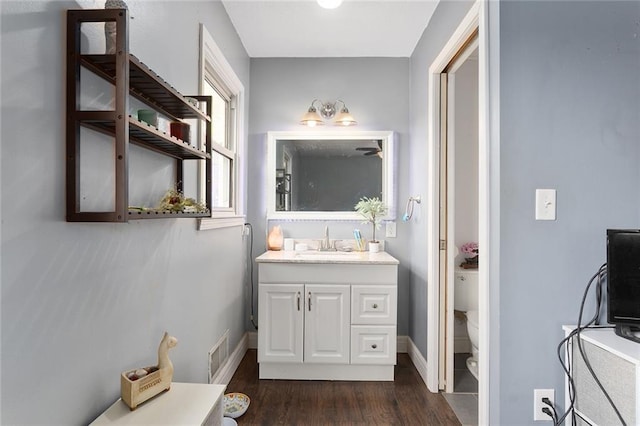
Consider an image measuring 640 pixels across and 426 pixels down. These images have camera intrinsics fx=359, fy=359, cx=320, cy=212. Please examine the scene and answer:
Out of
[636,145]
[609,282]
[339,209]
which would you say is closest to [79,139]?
[609,282]

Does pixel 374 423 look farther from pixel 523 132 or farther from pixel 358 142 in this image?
pixel 358 142

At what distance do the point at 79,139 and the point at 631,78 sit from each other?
6.92 ft

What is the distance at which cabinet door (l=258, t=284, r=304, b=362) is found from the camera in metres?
2.47

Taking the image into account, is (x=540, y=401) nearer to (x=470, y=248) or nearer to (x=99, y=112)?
(x=470, y=248)

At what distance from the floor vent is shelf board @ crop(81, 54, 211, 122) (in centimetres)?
138

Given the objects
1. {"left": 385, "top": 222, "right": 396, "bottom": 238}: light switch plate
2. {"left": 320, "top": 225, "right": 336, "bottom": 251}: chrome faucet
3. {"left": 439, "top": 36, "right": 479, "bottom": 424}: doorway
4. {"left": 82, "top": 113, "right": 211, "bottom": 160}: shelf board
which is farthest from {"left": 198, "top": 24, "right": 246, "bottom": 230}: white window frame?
{"left": 439, "top": 36, "right": 479, "bottom": 424}: doorway

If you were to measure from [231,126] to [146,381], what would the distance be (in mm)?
2079

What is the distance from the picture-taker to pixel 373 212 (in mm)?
2967

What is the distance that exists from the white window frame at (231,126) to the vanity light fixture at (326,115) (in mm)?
555

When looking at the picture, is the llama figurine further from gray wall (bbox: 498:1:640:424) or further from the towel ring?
the towel ring

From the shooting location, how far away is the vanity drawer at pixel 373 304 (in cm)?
247

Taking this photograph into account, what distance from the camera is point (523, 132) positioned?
4.99ft

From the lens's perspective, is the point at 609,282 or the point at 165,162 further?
the point at 165,162

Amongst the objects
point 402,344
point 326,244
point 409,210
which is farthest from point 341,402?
point 409,210
